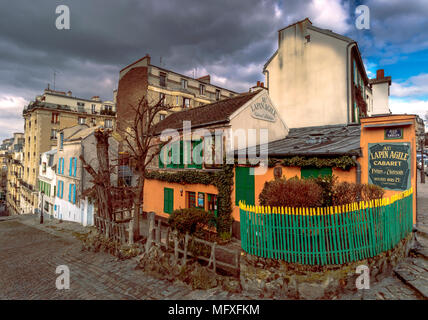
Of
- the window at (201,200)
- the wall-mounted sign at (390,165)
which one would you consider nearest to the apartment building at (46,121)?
the window at (201,200)

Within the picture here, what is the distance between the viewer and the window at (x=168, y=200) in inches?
627

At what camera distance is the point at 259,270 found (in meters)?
6.28

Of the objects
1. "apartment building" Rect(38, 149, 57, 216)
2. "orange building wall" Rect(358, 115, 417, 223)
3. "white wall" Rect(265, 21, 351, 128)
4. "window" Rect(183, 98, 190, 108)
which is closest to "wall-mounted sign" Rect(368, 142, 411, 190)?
"orange building wall" Rect(358, 115, 417, 223)

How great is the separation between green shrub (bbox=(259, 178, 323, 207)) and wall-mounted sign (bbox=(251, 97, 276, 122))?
835 centimetres

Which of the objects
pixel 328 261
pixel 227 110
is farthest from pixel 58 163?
pixel 328 261

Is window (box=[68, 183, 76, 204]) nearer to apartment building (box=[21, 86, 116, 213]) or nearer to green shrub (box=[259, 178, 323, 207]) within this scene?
apartment building (box=[21, 86, 116, 213])

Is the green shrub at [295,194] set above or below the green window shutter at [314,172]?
below

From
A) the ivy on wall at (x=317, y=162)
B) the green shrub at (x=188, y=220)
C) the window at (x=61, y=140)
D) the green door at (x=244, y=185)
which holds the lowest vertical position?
the green shrub at (x=188, y=220)

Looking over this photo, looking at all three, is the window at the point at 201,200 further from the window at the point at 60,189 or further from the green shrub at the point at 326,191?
the window at the point at 60,189

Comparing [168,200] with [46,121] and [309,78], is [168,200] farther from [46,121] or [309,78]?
[46,121]

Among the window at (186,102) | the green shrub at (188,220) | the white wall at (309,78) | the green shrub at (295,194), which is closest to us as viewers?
the green shrub at (295,194)

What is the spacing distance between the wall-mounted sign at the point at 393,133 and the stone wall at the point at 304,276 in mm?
3577
